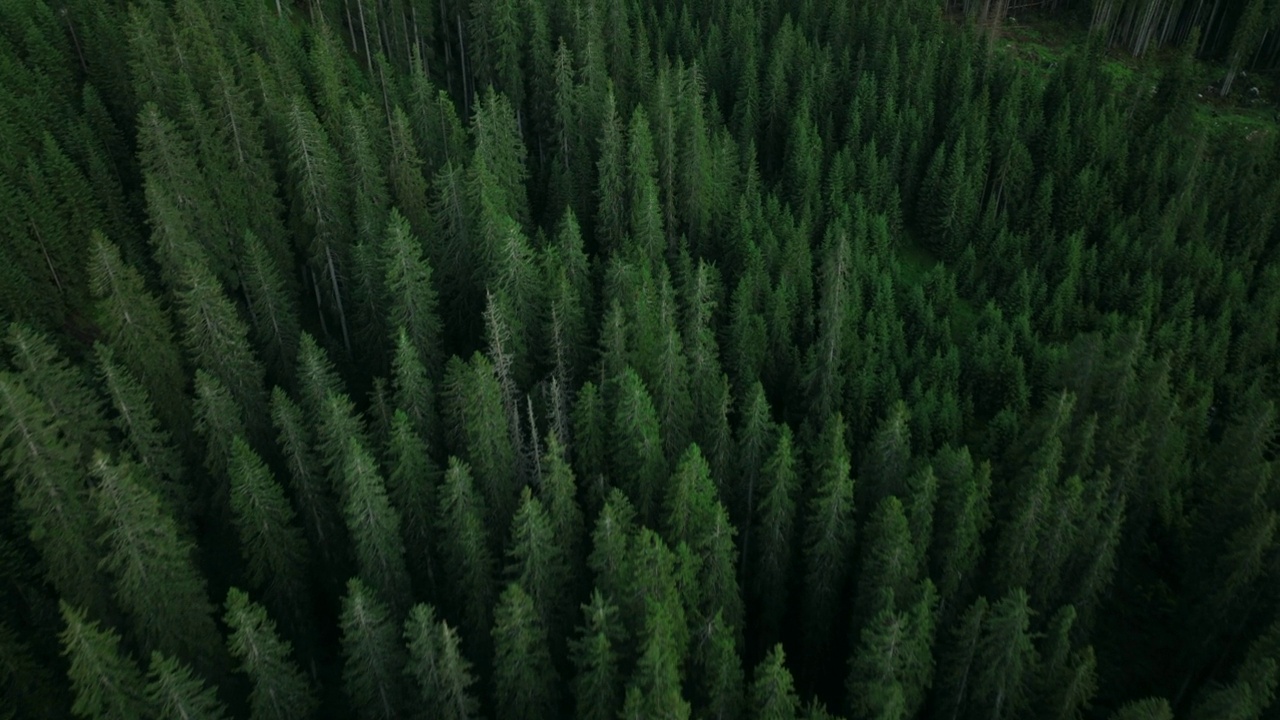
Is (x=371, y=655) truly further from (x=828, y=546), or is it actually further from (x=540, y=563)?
(x=828, y=546)

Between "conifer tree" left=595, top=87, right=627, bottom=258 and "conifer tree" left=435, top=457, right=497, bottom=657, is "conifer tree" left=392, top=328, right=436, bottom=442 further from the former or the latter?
"conifer tree" left=595, top=87, right=627, bottom=258

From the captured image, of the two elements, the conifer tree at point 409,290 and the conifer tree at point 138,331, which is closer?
the conifer tree at point 138,331

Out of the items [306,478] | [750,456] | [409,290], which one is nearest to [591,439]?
[750,456]

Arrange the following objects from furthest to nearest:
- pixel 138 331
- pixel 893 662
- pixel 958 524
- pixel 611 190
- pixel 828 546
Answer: pixel 611 190, pixel 138 331, pixel 828 546, pixel 958 524, pixel 893 662

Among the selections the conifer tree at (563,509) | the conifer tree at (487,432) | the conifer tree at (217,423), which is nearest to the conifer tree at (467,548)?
the conifer tree at (487,432)

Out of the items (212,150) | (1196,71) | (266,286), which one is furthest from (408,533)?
(1196,71)

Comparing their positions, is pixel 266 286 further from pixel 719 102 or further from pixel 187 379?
pixel 719 102

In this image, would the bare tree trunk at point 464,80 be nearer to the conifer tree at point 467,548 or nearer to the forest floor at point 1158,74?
the conifer tree at point 467,548
